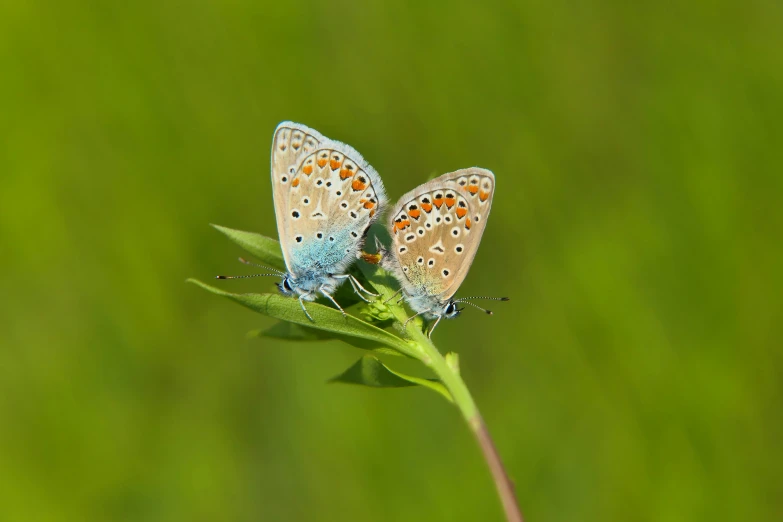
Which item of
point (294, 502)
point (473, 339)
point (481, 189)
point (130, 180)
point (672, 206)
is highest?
point (481, 189)

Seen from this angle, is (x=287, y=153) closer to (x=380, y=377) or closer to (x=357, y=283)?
(x=357, y=283)

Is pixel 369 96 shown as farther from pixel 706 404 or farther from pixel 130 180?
pixel 706 404

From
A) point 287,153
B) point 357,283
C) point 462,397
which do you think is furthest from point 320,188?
point 462,397

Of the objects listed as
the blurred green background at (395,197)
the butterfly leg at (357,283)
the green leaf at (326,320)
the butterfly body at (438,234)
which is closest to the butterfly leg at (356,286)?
the butterfly leg at (357,283)

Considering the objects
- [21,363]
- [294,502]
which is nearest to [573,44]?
[294,502]

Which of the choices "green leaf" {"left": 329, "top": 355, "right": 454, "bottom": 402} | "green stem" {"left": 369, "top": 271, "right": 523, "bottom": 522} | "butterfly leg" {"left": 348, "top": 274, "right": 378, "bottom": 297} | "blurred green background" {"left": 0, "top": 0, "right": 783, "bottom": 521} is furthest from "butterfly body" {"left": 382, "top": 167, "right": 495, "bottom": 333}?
"blurred green background" {"left": 0, "top": 0, "right": 783, "bottom": 521}
